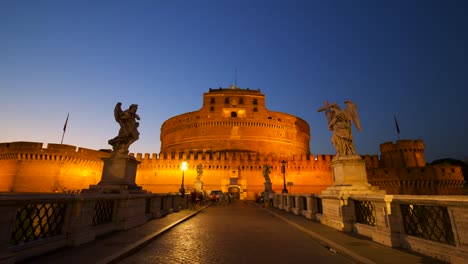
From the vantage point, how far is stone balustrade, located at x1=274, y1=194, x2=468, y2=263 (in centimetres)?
381

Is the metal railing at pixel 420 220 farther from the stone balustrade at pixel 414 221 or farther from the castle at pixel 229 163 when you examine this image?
the castle at pixel 229 163

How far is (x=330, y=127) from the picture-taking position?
920cm

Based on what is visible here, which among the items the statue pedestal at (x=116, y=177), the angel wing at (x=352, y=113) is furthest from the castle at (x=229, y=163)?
the angel wing at (x=352, y=113)

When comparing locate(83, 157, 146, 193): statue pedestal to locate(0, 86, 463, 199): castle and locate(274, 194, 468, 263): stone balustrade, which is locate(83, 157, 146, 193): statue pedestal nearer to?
locate(274, 194, 468, 263): stone balustrade

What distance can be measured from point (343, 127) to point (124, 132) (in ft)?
27.5

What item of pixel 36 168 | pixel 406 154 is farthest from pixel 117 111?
pixel 406 154

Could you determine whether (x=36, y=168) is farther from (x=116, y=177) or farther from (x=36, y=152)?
(x=116, y=177)

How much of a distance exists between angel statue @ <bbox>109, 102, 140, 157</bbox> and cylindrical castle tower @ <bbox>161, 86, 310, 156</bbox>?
41461 mm

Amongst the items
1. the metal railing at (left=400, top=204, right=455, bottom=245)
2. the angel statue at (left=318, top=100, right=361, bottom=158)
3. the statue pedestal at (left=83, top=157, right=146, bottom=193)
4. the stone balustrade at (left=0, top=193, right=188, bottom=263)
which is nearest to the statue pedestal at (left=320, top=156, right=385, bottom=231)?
the angel statue at (left=318, top=100, right=361, bottom=158)

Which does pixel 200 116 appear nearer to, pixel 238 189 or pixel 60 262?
pixel 238 189

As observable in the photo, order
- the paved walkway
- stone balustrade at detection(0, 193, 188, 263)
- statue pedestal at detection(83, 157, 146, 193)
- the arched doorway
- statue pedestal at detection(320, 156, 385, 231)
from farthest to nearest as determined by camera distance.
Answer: the arched doorway, statue pedestal at detection(83, 157, 146, 193), statue pedestal at detection(320, 156, 385, 231), the paved walkway, stone balustrade at detection(0, 193, 188, 263)

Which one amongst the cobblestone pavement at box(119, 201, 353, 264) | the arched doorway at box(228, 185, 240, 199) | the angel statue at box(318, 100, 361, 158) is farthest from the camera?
the arched doorway at box(228, 185, 240, 199)

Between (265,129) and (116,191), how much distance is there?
47115 mm

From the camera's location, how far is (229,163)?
40375 millimetres
